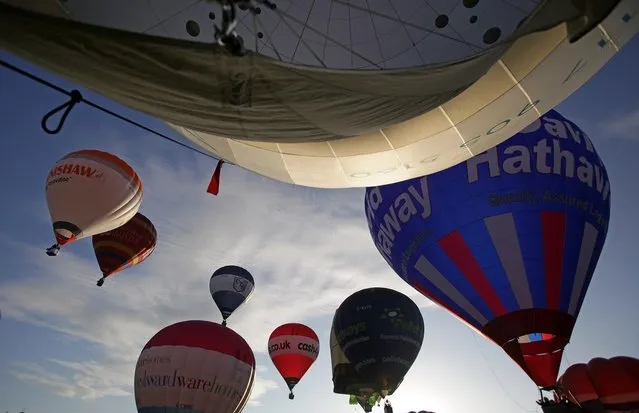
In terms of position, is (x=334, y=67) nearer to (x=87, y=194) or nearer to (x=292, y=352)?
(x=87, y=194)

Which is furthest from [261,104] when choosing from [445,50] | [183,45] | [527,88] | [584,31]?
[527,88]

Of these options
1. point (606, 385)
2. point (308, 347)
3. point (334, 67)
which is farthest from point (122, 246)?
point (606, 385)

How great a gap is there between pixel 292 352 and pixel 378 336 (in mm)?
7708

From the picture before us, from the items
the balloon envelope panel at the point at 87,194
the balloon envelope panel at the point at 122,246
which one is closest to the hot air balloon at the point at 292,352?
the balloon envelope panel at the point at 122,246

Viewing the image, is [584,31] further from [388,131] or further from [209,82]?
[388,131]

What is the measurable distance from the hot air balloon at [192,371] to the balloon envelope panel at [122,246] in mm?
4783

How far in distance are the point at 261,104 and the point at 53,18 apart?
3.52 feet

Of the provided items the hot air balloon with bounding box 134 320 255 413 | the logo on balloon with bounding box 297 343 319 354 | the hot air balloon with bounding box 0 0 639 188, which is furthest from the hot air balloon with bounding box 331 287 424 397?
the hot air balloon with bounding box 0 0 639 188

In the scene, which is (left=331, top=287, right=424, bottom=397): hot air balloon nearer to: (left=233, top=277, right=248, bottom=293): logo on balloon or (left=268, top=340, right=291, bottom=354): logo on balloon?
(left=268, top=340, right=291, bottom=354): logo on balloon

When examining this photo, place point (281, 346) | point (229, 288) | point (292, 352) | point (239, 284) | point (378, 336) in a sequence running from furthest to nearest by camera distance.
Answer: point (239, 284) < point (229, 288) < point (281, 346) < point (292, 352) < point (378, 336)

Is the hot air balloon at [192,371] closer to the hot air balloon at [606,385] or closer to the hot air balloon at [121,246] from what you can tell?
the hot air balloon at [121,246]

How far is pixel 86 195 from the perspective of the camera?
1335cm

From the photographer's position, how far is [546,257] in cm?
919

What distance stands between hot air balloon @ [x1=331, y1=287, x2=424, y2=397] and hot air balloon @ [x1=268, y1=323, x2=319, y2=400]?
4.90m
